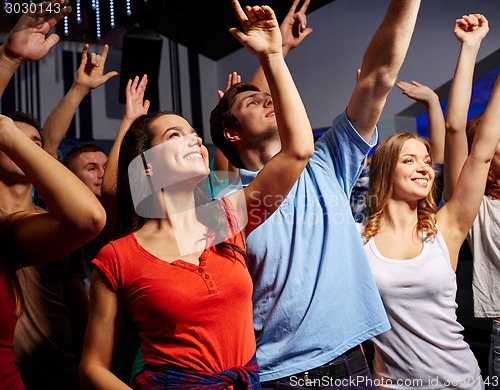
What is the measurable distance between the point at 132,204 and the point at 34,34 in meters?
0.53

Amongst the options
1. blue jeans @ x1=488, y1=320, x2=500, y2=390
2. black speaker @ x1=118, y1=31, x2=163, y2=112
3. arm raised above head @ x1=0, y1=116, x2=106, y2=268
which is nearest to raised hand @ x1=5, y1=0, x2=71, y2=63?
arm raised above head @ x1=0, y1=116, x2=106, y2=268

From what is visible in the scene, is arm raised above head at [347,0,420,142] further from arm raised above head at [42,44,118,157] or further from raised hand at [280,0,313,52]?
arm raised above head at [42,44,118,157]

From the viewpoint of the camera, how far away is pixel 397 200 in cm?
194

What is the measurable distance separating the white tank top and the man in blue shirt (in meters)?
0.30

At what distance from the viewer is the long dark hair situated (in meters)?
1.36

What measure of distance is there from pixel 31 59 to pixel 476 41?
1.42m

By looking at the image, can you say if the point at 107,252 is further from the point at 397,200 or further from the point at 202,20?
the point at 202,20

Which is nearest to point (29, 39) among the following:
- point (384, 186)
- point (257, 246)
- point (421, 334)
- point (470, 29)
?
point (257, 246)

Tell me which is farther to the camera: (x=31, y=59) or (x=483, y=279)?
(x=483, y=279)

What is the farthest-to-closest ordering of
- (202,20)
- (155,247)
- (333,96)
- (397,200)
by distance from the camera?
(202,20), (333,96), (397,200), (155,247)

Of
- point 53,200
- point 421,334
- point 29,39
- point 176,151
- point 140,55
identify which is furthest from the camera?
point 140,55

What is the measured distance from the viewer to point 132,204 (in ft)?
4.59

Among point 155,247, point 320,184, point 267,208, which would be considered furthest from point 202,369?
point 320,184

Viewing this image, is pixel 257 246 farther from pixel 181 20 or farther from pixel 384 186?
pixel 181 20
